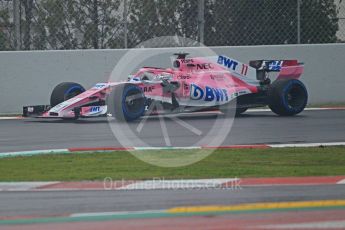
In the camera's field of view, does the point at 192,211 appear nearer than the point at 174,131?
Yes

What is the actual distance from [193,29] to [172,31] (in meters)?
0.55

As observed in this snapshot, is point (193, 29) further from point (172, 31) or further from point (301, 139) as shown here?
point (301, 139)

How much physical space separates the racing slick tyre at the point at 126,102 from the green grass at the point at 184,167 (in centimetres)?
421

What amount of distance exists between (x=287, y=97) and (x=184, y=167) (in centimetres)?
759

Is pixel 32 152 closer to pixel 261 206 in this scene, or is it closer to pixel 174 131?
pixel 174 131

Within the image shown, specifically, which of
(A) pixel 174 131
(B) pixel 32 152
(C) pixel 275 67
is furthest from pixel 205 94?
(B) pixel 32 152

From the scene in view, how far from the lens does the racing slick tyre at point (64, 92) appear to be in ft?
61.4

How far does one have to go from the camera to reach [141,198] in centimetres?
949

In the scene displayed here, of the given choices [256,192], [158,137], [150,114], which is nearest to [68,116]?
[150,114]

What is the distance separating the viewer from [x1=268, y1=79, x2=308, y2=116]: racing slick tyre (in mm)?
19000

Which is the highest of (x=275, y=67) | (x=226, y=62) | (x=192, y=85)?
(x=226, y=62)

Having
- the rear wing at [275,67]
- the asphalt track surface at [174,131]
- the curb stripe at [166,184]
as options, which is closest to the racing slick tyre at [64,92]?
the asphalt track surface at [174,131]

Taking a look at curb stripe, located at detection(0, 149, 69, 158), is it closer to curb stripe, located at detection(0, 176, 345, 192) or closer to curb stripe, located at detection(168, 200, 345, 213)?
curb stripe, located at detection(0, 176, 345, 192)

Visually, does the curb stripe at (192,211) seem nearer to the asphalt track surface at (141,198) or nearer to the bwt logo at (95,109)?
the asphalt track surface at (141,198)
